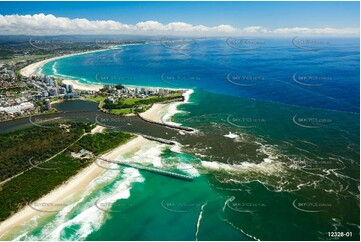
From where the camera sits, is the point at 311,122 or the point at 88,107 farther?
the point at 88,107

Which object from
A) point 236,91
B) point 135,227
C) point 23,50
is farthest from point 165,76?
point 23,50

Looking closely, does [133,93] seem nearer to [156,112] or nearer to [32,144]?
[156,112]

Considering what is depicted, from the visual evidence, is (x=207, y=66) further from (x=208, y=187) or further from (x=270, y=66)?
(x=208, y=187)

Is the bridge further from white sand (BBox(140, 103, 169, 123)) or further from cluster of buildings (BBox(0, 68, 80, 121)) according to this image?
cluster of buildings (BBox(0, 68, 80, 121))

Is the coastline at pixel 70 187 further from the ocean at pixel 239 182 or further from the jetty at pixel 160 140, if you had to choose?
the ocean at pixel 239 182

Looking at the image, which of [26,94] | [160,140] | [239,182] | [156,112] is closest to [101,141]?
[160,140]

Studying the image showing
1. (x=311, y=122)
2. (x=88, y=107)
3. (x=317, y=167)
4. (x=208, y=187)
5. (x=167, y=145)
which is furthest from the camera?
(x=88, y=107)

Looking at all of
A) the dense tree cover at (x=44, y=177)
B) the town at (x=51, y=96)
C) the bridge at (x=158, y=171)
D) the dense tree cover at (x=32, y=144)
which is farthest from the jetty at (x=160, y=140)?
the town at (x=51, y=96)
